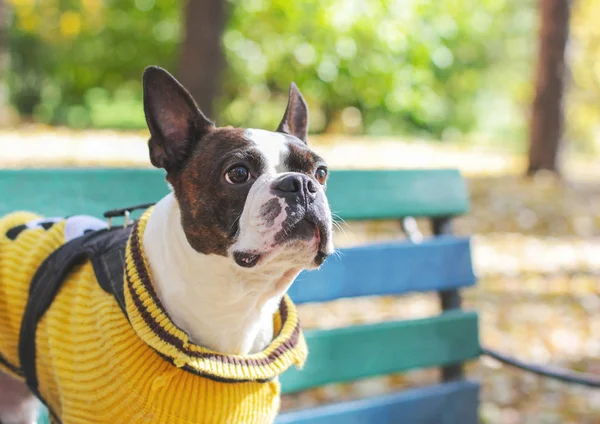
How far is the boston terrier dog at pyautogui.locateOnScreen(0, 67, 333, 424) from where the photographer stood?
1.58 m

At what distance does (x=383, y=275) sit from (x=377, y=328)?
19 cm

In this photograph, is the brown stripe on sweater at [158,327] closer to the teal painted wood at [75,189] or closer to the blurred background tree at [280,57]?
the teal painted wood at [75,189]

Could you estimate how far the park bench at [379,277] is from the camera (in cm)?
213

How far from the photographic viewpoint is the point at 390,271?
97.6 inches

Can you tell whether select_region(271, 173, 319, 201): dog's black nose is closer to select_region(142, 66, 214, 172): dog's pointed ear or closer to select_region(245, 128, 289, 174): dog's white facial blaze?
select_region(245, 128, 289, 174): dog's white facial blaze

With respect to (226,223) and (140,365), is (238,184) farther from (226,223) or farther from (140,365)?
(140,365)

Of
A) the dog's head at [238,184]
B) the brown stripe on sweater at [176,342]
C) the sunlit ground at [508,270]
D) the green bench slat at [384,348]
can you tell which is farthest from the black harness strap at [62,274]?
the sunlit ground at [508,270]

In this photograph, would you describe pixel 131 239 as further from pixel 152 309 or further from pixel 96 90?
pixel 96 90

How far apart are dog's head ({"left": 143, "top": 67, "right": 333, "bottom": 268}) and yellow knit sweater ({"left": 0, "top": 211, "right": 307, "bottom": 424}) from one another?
0.19m

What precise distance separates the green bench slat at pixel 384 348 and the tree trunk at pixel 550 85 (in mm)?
6490

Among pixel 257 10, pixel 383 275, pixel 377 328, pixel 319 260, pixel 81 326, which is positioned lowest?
pixel 377 328

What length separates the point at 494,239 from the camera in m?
6.27

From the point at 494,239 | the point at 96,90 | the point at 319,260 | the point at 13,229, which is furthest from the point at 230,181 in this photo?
the point at 96,90

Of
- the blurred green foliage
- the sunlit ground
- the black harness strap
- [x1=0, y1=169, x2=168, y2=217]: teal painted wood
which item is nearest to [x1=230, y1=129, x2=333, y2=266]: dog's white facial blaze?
the black harness strap
